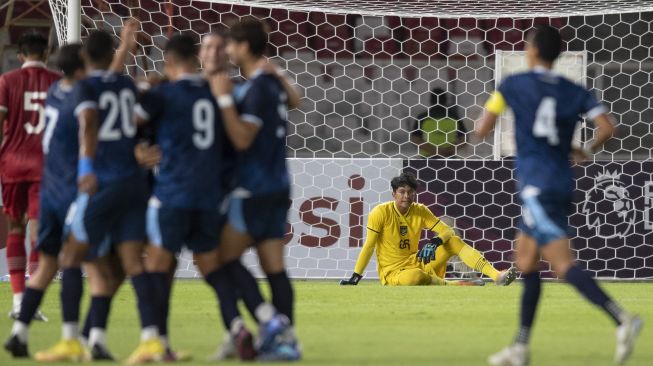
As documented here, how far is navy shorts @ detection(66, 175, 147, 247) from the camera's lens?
20.4 feet

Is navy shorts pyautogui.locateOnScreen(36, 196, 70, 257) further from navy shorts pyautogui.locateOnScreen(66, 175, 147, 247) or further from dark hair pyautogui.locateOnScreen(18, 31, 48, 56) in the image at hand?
dark hair pyautogui.locateOnScreen(18, 31, 48, 56)

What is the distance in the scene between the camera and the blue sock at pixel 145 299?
6.21 metres

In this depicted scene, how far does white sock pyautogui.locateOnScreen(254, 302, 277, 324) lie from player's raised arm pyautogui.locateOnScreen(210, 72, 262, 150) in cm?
72

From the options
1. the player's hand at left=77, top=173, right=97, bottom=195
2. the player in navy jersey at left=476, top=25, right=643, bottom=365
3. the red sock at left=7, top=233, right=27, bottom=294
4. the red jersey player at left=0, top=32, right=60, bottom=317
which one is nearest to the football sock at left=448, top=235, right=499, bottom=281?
the red sock at left=7, top=233, right=27, bottom=294

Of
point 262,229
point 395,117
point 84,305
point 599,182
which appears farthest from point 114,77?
point 395,117

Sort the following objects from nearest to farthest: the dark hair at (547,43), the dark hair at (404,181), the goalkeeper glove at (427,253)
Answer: the dark hair at (547,43) < the dark hair at (404,181) < the goalkeeper glove at (427,253)

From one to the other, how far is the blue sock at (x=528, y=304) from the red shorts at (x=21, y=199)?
3.26 meters

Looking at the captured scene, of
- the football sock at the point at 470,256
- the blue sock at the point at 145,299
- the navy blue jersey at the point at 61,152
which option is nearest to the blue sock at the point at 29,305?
the navy blue jersey at the point at 61,152

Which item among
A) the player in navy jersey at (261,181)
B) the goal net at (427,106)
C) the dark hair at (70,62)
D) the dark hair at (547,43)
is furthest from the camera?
the goal net at (427,106)

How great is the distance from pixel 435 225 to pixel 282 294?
19.8 feet

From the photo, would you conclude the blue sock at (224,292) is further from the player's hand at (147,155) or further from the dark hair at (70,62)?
the dark hair at (70,62)

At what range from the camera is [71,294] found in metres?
6.38

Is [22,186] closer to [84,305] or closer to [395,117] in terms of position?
[84,305]

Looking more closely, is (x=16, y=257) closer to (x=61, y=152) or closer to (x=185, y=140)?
(x=61, y=152)
